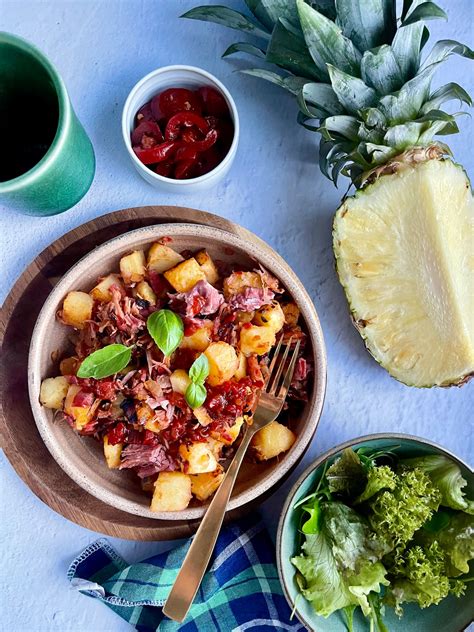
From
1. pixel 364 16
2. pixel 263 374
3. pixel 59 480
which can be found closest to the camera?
pixel 364 16

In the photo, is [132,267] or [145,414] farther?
[132,267]

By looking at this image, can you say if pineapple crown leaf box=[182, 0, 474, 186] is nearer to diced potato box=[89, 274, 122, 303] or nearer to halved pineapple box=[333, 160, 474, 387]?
halved pineapple box=[333, 160, 474, 387]

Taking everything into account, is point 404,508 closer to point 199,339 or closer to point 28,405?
point 199,339

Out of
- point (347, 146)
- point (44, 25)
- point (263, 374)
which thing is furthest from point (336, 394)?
point (44, 25)

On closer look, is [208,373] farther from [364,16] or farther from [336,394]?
[364,16]

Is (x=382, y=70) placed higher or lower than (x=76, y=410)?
higher

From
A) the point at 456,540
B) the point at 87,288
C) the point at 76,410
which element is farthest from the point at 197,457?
the point at 456,540

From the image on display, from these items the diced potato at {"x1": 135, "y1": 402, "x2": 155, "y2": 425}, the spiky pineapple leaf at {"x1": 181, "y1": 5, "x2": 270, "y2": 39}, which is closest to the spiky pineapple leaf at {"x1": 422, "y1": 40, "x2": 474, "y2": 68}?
the spiky pineapple leaf at {"x1": 181, "y1": 5, "x2": 270, "y2": 39}
